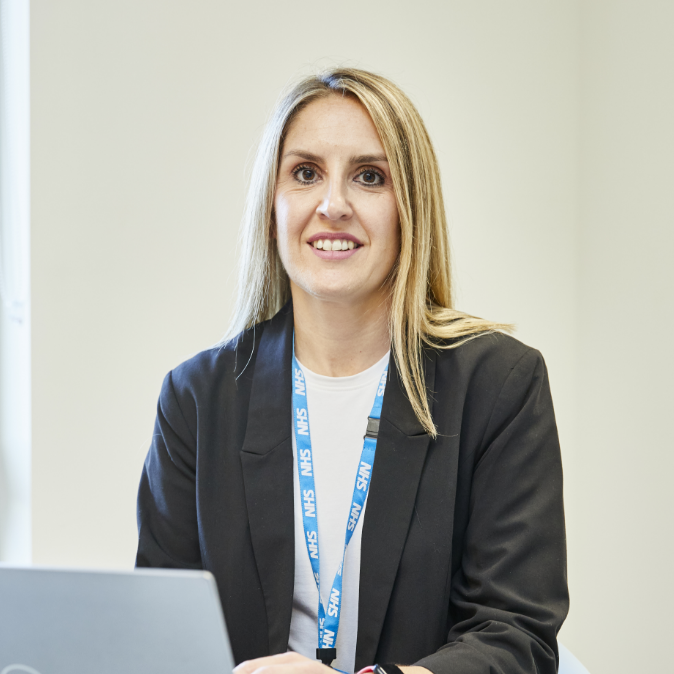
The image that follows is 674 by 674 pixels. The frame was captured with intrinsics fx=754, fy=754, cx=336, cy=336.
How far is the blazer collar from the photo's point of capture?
1.46 meters

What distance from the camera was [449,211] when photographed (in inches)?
105

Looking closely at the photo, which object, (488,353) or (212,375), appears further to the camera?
(212,375)

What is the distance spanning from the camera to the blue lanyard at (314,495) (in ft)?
4.81

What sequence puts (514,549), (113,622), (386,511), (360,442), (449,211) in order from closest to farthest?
1. (113,622)
2. (514,549)
3. (386,511)
4. (360,442)
5. (449,211)

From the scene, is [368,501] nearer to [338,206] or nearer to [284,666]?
[284,666]

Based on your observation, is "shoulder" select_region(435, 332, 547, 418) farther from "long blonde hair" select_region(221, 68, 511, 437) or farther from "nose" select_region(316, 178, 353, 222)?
"nose" select_region(316, 178, 353, 222)

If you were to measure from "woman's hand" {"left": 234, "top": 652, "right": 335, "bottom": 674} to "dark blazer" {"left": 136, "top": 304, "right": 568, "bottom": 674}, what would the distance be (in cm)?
30

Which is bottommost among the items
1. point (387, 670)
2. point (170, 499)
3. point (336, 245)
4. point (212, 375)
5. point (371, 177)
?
point (387, 670)

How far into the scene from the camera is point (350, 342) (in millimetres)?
1687

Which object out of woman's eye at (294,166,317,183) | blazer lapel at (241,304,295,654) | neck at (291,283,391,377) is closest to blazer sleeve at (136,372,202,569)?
blazer lapel at (241,304,295,654)

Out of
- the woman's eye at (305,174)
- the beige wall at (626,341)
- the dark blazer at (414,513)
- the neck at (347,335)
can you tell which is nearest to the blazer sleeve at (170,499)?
the dark blazer at (414,513)

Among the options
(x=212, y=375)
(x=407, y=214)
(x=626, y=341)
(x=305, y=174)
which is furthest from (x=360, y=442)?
(x=626, y=341)

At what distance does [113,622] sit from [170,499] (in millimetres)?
929

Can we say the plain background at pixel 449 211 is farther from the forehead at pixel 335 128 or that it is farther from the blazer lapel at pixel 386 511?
the blazer lapel at pixel 386 511
